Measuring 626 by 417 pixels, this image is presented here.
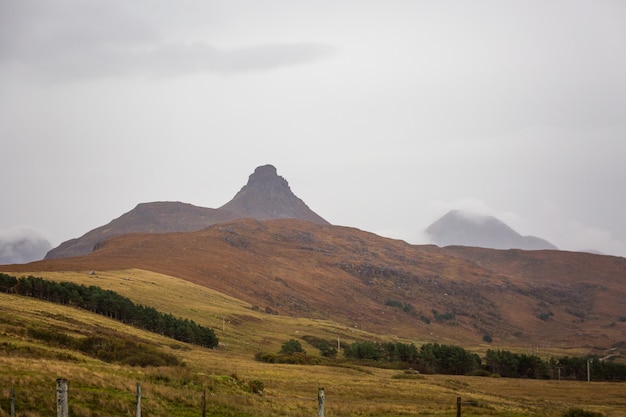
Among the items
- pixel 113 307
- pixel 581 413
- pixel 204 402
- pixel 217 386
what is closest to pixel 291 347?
pixel 113 307

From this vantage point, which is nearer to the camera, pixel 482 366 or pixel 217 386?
pixel 217 386

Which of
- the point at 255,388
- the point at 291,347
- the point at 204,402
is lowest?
the point at 291,347

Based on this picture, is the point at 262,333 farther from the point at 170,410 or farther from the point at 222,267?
the point at 170,410

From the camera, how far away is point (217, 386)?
37719 millimetres

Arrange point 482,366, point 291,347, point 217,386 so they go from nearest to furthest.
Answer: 1. point 217,386
2. point 291,347
3. point 482,366

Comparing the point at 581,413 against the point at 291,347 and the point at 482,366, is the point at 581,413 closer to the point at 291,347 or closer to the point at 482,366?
the point at 291,347

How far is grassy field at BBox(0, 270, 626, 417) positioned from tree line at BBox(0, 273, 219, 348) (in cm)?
653

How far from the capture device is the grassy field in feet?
89.4

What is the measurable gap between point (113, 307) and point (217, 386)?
64.1 m

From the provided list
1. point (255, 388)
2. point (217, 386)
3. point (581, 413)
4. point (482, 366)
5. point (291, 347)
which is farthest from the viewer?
point (482, 366)

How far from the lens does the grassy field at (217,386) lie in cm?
2725

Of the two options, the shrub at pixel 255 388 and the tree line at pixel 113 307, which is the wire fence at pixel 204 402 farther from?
the tree line at pixel 113 307

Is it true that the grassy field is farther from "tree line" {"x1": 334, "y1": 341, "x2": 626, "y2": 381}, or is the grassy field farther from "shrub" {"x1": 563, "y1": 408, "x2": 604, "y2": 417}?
"tree line" {"x1": 334, "y1": 341, "x2": 626, "y2": 381}

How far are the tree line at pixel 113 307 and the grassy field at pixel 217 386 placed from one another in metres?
6.53
